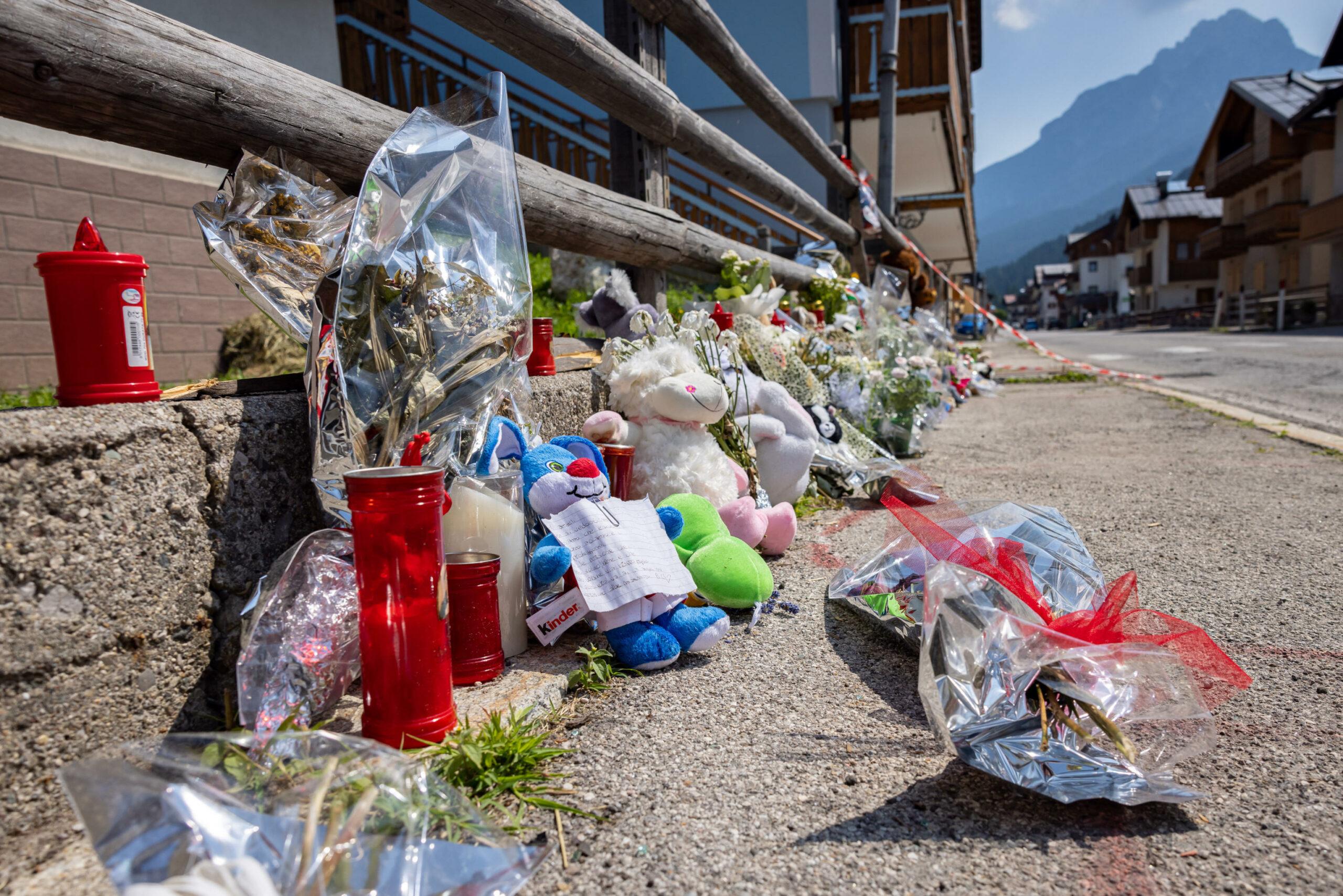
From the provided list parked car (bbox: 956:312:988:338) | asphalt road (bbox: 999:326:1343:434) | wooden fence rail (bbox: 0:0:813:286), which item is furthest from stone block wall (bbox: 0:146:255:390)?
parked car (bbox: 956:312:988:338)

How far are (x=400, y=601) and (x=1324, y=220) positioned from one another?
33520 millimetres

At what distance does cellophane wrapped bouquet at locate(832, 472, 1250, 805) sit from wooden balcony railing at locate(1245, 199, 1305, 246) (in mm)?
35918

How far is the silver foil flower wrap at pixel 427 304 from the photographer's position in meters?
1.48

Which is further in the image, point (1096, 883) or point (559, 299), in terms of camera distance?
point (559, 299)

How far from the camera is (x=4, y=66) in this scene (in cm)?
123

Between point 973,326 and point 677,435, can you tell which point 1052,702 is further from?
point 973,326

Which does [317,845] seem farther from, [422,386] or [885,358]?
[885,358]

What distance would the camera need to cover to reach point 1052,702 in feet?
4.32

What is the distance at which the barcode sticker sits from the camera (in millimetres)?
1336

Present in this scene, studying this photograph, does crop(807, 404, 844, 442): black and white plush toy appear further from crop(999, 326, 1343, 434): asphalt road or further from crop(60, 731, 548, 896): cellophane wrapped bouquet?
crop(999, 326, 1343, 434): asphalt road

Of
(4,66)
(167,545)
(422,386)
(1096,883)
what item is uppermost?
(4,66)

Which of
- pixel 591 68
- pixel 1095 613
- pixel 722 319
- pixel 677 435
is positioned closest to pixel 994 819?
→ pixel 1095 613

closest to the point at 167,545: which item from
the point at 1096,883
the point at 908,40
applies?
the point at 1096,883

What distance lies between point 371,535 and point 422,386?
0.41 meters
